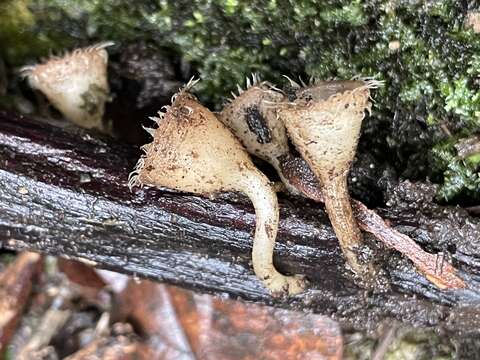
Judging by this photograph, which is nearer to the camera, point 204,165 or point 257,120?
point 204,165

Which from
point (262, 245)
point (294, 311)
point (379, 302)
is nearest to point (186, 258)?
point (262, 245)

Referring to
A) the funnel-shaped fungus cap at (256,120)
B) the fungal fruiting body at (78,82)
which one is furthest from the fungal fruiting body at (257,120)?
the fungal fruiting body at (78,82)

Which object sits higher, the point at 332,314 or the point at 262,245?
the point at 262,245

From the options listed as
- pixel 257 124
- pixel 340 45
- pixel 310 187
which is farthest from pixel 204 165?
pixel 340 45

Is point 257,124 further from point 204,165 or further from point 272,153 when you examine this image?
point 204,165

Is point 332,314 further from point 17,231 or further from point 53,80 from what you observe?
point 53,80

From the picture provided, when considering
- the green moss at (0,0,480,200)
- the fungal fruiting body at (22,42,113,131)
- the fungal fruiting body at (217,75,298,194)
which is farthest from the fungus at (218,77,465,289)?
the fungal fruiting body at (22,42,113,131)

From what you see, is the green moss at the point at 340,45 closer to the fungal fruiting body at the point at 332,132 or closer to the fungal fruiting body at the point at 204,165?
the fungal fruiting body at the point at 332,132
